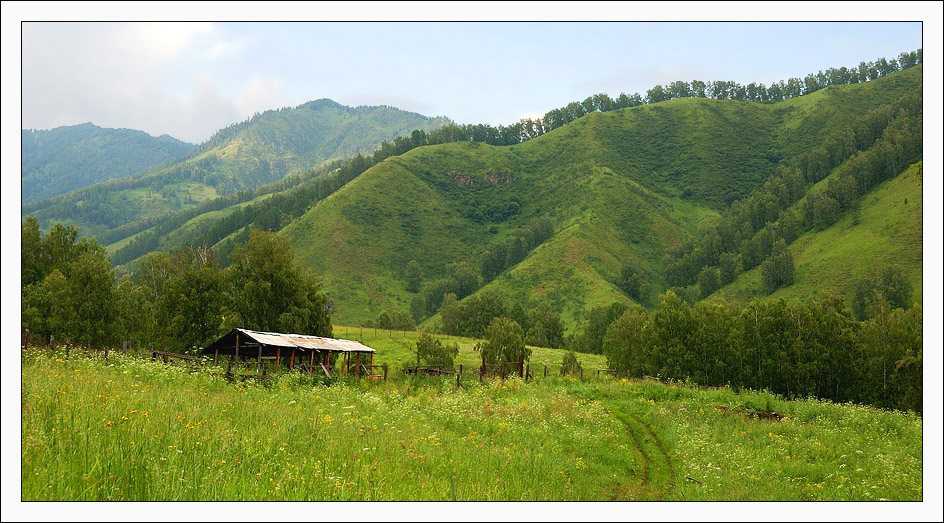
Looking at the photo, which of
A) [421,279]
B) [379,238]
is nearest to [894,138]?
[421,279]

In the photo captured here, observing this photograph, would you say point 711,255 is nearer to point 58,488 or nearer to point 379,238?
point 379,238

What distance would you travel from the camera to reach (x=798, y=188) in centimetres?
17438

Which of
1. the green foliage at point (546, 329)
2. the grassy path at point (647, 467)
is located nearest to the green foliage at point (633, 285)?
the green foliage at point (546, 329)

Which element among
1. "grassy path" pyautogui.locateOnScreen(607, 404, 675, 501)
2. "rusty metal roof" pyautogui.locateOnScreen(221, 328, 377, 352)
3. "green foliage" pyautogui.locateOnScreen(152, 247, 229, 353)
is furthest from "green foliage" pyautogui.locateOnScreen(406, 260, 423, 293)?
"grassy path" pyautogui.locateOnScreen(607, 404, 675, 501)

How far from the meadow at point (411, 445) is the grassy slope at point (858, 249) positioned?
99083mm

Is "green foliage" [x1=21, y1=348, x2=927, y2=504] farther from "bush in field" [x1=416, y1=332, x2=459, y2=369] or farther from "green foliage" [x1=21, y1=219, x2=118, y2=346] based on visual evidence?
"bush in field" [x1=416, y1=332, x2=459, y2=369]

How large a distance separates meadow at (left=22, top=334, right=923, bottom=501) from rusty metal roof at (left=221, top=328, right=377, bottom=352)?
9.25 feet

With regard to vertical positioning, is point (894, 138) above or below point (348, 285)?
above

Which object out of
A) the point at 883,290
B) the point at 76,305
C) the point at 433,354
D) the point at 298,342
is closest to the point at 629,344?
the point at 433,354

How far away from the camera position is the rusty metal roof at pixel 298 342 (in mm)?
26422

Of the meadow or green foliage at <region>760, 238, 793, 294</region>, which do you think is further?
green foliage at <region>760, 238, 793, 294</region>

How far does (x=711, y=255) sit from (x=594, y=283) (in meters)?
38.3

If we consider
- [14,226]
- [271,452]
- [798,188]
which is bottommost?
[271,452]

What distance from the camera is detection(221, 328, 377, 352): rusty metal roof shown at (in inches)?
1040
